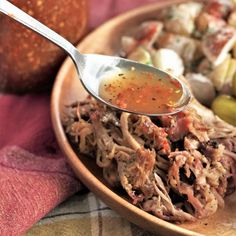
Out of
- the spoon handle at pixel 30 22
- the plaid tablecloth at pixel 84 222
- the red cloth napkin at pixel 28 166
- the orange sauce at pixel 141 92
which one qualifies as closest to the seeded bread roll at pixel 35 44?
the red cloth napkin at pixel 28 166

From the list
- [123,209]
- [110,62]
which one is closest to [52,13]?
[110,62]

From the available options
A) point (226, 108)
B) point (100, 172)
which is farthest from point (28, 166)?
point (226, 108)

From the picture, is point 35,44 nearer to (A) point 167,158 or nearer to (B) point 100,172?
(B) point 100,172

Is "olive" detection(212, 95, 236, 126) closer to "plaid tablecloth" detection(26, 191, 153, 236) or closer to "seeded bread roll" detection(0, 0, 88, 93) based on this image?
"plaid tablecloth" detection(26, 191, 153, 236)

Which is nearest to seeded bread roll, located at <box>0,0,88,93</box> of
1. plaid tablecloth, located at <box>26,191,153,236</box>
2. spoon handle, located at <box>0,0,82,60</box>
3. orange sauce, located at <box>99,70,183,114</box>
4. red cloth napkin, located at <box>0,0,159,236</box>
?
red cloth napkin, located at <box>0,0,159,236</box>

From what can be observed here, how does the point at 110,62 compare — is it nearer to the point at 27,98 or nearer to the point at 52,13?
the point at 52,13

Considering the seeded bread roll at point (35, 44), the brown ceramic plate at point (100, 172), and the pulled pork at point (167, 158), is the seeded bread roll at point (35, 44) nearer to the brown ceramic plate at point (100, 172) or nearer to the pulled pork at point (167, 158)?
the brown ceramic plate at point (100, 172)
